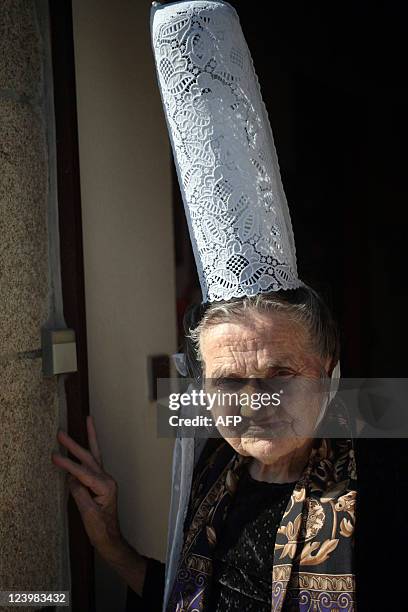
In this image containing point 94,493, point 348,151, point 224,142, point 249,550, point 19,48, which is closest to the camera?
point 224,142

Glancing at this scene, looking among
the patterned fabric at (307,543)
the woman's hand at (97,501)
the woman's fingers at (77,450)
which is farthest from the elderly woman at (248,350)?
the woman's fingers at (77,450)

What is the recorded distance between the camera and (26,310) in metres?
1.47

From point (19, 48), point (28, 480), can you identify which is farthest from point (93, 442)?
point (19, 48)

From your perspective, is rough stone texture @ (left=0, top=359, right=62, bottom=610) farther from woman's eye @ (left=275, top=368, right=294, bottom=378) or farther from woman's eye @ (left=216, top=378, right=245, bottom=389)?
woman's eye @ (left=275, top=368, right=294, bottom=378)

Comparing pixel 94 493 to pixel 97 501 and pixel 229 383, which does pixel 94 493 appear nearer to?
pixel 97 501

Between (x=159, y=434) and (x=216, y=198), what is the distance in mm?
859

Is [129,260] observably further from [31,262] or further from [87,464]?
[87,464]

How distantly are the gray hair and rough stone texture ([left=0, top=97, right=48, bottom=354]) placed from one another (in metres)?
0.39

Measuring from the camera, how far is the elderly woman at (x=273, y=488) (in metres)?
1.24

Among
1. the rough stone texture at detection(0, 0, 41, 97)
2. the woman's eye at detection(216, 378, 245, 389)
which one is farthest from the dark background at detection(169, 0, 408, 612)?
the woman's eye at detection(216, 378, 245, 389)

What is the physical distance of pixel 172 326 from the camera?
193 cm

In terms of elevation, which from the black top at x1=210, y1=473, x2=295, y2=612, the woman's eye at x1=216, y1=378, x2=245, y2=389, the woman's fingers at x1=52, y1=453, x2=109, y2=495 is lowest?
the black top at x1=210, y1=473, x2=295, y2=612

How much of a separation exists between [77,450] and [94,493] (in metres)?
0.11

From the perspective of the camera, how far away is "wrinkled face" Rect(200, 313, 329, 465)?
127 centimetres
